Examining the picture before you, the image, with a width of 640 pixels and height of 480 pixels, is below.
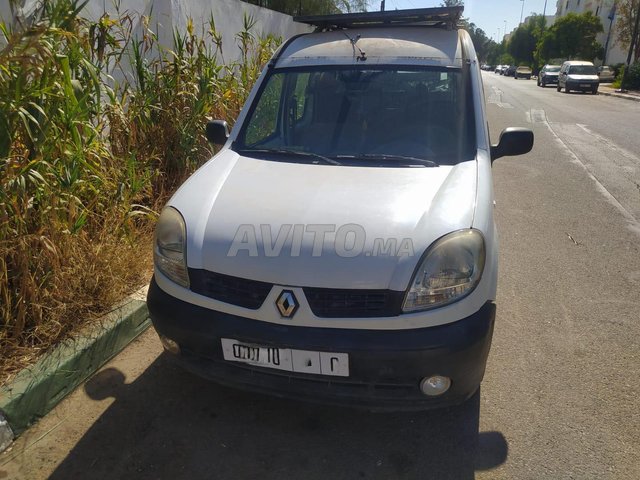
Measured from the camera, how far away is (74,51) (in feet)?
12.0

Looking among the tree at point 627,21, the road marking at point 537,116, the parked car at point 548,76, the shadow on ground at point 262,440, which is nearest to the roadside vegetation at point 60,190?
the shadow on ground at point 262,440

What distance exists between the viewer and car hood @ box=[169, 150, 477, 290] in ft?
7.46

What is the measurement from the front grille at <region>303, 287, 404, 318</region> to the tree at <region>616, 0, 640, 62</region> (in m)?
45.4

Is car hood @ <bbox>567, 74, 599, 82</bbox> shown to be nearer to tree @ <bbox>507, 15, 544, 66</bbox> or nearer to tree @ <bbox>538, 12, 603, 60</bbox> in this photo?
tree @ <bbox>538, 12, 603, 60</bbox>

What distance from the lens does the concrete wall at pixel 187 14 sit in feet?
16.7

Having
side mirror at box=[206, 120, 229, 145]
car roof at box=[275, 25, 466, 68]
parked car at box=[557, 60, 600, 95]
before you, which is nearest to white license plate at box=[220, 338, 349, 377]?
side mirror at box=[206, 120, 229, 145]

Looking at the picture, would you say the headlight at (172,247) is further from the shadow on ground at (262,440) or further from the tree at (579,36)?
the tree at (579,36)

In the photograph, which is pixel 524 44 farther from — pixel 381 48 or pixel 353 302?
pixel 353 302

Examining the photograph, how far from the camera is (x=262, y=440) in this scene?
2611 millimetres

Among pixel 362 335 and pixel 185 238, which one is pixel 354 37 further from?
pixel 362 335

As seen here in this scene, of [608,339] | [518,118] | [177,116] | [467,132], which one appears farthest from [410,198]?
[518,118]

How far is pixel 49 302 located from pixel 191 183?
1.15 m

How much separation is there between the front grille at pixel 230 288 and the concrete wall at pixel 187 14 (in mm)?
2592

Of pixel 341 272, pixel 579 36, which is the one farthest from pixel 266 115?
pixel 579 36
